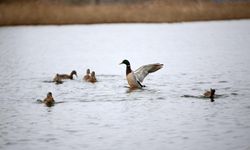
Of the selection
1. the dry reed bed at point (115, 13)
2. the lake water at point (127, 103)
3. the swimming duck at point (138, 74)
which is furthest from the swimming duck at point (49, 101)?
the dry reed bed at point (115, 13)

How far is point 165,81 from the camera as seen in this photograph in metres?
15.2

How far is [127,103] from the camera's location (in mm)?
11945

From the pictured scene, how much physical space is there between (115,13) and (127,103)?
789 inches

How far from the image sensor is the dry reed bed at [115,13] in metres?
31.7

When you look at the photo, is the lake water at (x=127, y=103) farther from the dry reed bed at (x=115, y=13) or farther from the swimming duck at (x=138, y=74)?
the dry reed bed at (x=115, y=13)

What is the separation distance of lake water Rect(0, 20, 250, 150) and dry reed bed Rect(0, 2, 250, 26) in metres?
5.83

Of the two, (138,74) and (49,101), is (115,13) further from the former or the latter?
(49,101)

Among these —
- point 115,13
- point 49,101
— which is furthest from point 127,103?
point 115,13

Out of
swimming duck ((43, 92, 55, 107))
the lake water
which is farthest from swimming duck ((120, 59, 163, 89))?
swimming duck ((43, 92, 55, 107))

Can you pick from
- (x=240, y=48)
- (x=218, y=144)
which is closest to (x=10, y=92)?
(x=218, y=144)

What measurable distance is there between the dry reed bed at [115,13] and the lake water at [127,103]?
5831 millimetres

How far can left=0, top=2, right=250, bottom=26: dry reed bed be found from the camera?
31.7 metres

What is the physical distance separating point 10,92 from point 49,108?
Answer: 7.95 feet

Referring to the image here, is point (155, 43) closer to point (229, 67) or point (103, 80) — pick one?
point (229, 67)
